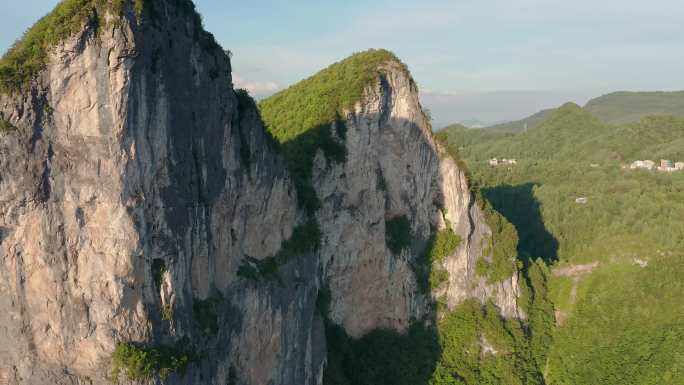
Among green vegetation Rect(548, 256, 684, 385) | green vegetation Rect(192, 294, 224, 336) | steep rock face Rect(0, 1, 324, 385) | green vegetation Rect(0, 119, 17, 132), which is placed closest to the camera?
green vegetation Rect(0, 119, 17, 132)

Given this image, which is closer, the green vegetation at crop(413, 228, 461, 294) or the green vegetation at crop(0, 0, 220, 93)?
the green vegetation at crop(0, 0, 220, 93)

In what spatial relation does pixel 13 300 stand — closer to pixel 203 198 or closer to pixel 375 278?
pixel 203 198

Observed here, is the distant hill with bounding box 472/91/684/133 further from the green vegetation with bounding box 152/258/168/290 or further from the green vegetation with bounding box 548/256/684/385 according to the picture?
the green vegetation with bounding box 152/258/168/290

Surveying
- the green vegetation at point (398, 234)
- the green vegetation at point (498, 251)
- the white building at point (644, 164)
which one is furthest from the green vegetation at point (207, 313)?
the white building at point (644, 164)

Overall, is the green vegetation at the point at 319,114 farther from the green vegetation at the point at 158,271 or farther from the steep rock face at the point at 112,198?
the green vegetation at the point at 158,271

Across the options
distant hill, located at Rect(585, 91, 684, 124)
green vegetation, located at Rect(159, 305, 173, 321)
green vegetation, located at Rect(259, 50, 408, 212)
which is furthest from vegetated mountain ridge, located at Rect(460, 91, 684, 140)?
green vegetation, located at Rect(159, 305, 173, 321)

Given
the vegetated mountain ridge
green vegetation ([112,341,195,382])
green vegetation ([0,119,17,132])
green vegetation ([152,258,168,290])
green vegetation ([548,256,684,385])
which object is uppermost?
the vegetated mountain ridge
